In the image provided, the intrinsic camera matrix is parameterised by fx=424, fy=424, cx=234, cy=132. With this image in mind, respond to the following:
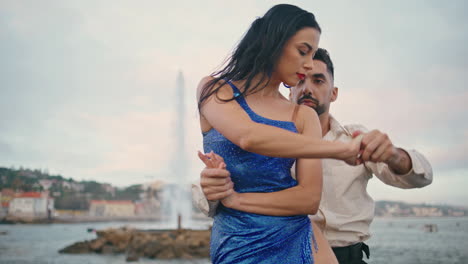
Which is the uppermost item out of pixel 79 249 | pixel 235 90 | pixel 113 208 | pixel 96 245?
pixel 235 90

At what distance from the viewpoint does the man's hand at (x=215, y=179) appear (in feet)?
5.73

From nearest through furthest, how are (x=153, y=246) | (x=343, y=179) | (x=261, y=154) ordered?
(x=261, y=154), (x=343, y=179), (x=153, y=246)

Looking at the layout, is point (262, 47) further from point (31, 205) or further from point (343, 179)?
point (31, 205)

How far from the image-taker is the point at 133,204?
121 meters

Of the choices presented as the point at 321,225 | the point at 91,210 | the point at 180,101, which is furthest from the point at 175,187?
the point at 91,210

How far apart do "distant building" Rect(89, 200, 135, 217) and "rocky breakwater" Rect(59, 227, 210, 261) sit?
87.4m

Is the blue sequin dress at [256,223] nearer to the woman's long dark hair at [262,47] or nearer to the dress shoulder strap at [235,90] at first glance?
the dress shoulder strap at [235,90]

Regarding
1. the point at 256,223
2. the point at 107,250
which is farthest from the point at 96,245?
the point at 256,223

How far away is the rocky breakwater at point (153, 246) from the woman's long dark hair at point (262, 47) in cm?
2514

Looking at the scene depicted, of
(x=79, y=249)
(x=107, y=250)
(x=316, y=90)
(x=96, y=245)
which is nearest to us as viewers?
(x=316, y=90)

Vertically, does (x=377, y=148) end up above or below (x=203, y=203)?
above

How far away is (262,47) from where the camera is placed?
1877mm

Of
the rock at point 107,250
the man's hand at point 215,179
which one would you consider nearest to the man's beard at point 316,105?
the man's hand at point 215,179

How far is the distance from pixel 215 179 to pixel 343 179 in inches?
41.5
